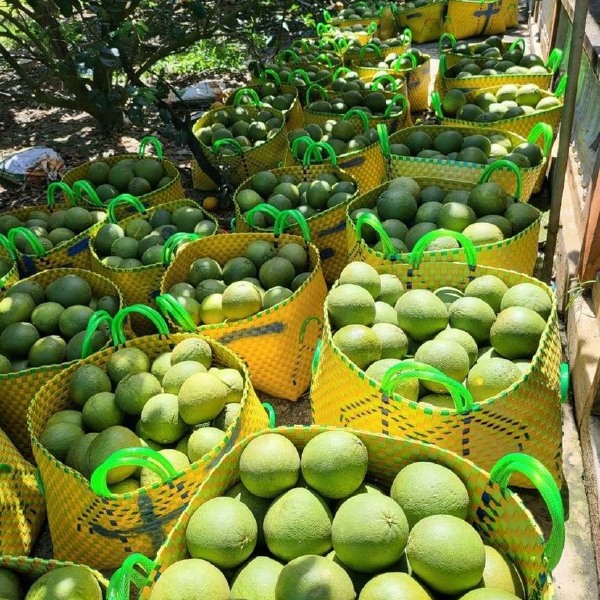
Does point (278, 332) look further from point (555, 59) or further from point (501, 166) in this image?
point (555, 59)

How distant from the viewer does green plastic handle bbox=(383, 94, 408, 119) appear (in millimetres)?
4723

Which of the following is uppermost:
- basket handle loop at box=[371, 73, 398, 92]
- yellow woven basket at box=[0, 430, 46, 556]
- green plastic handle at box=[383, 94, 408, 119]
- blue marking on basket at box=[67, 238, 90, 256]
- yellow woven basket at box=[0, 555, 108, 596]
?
basket handle loop at box=[371, 73, 398, 92]

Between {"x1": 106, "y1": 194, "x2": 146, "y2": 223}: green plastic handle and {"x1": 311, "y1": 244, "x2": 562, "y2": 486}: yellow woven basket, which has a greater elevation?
{"x1": 106, "y1": 194, "x2": 146, "y2": 223}: green plastic handle

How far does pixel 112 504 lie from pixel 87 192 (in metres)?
2.54

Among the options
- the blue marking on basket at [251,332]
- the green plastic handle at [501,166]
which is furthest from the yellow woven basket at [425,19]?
the blue marking on basket at [251,332]

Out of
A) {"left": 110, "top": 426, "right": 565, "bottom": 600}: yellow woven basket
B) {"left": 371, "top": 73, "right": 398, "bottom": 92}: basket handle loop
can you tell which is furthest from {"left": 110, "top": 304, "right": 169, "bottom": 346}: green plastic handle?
{"left": 371, "top": 73, "right": 398, "bottom": 92}: basket handle loop

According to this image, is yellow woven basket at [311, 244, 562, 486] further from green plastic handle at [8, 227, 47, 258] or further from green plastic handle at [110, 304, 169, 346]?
green plastic handle at [8, 227, 47, 258]

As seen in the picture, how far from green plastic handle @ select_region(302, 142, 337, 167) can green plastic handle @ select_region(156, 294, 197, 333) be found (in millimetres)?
1591

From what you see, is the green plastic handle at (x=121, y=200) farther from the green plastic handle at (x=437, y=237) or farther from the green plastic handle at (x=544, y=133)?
the green plastic handle at (x=544, y=133)

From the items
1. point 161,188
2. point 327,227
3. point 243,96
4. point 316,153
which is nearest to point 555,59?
point 316,153

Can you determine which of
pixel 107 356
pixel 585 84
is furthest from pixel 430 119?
pixel 107 356

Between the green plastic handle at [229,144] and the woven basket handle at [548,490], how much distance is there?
3422 mm

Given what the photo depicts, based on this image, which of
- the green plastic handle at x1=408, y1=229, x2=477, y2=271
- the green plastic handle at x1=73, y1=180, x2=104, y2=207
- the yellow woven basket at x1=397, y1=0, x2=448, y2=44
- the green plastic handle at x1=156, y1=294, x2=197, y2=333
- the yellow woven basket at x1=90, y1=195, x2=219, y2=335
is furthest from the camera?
the yellow woven basket at x1=397, y1=0, x2=448, y2=44

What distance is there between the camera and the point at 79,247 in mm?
3682
